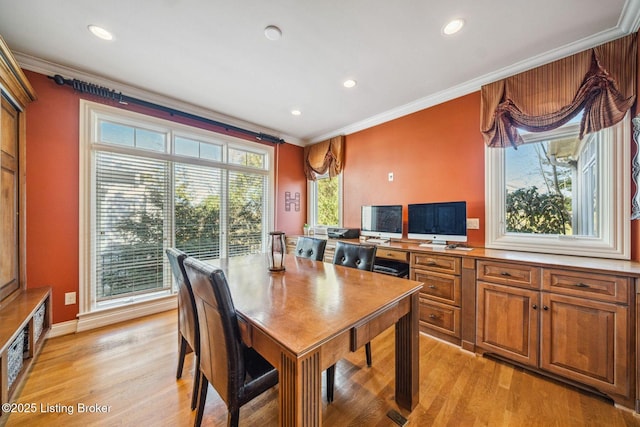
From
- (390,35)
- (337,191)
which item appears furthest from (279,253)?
(337,191)

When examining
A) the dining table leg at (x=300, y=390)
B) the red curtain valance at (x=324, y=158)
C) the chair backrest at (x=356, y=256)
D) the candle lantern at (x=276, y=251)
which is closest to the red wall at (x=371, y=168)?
the red curtain valance at (x=324, y=158)

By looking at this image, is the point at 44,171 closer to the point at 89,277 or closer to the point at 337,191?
the point at 89,277

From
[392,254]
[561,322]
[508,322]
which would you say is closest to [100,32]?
[392,254]

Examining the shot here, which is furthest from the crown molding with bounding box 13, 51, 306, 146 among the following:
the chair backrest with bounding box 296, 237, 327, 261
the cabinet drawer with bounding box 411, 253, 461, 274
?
the cabinet drawer with bounding box 411, 253, 461, 274

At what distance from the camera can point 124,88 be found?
8.78 feet

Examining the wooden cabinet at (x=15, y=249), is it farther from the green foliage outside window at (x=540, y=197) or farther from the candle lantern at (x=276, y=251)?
the green foliage outside window at (x=540, y=197)

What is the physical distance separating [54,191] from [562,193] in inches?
194

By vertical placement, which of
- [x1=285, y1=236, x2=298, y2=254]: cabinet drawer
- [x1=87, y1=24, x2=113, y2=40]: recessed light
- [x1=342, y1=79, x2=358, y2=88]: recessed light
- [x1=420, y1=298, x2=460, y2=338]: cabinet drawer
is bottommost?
[x1=420, y1=298, x2=460, y2=338]: cabinet drawer

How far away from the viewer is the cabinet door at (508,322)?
1.82 meters

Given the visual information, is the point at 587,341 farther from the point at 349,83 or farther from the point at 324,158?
the point at 324,158

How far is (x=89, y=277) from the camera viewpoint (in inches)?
99.2

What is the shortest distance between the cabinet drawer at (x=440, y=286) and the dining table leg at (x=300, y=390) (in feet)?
5.96

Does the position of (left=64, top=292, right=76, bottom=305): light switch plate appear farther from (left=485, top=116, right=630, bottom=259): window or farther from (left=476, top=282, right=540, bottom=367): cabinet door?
(left=485, top=116, right=630, bottom=259): window

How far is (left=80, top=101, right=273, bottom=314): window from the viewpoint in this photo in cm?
256
